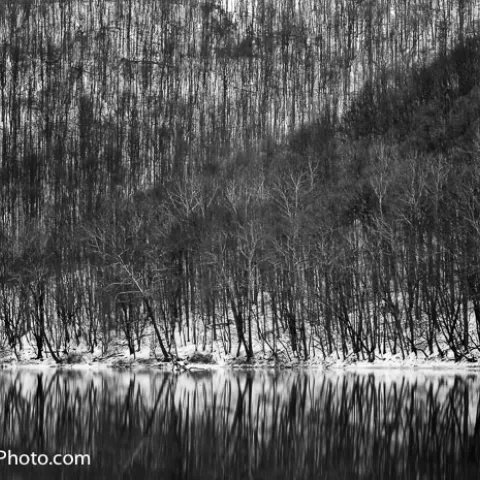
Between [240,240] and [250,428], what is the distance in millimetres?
26672

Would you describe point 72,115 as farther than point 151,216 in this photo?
Yes

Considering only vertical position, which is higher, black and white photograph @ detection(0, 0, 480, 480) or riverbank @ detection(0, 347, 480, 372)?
black and white photograph @ detection(0, 0, 480, 480)

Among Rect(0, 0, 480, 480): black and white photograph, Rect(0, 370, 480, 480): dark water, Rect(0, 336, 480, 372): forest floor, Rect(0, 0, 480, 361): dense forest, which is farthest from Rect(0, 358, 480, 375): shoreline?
Rect(0, 370, 480, 480): dark water

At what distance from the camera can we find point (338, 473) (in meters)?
14.7

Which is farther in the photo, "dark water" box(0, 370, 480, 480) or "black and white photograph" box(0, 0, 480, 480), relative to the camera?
"black and white photograph" box(0, 0, 480, 480)

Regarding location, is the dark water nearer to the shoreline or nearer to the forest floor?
the shoreline

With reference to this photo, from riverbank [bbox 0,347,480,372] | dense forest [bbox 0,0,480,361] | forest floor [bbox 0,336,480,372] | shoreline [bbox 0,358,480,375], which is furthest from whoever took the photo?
dense forest [bbox 0,0,480,361]

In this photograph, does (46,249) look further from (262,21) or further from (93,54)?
(262,21)

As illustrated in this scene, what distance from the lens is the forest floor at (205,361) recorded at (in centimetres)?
4034

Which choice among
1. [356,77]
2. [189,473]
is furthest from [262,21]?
[189,473]

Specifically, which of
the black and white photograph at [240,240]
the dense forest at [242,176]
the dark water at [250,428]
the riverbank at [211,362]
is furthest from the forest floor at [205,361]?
the dark water at [250,428]

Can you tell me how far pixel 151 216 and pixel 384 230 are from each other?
18.3 metres

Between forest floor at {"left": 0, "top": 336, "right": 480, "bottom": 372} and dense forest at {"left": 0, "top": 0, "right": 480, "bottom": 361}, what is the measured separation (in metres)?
0.64

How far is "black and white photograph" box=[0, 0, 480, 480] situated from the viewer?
65.6 feet
